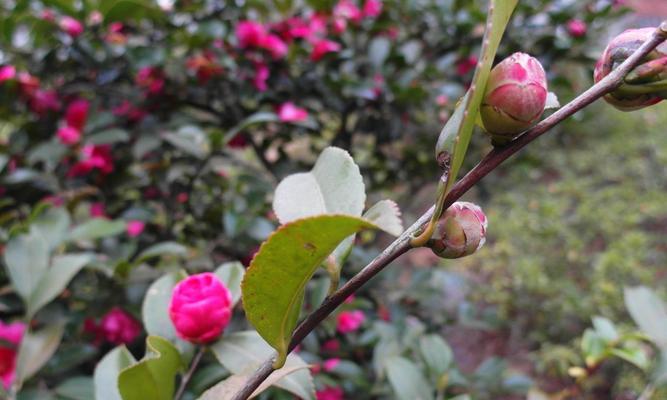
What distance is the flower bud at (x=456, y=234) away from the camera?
334mm

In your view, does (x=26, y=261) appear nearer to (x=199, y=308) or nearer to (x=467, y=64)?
(x=199, y=308)

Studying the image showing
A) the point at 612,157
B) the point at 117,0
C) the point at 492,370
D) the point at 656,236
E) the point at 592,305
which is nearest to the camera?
the point at 117,0

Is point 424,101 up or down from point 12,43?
down

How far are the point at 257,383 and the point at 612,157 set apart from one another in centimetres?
325

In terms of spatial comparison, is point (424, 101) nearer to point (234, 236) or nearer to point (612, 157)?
point (234, 236)

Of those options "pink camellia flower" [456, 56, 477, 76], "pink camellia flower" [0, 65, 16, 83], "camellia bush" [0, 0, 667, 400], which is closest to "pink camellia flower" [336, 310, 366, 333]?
"camellia bush" [0, 0, 667, 400]

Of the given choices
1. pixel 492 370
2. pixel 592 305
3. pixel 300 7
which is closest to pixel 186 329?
pixel 492 370

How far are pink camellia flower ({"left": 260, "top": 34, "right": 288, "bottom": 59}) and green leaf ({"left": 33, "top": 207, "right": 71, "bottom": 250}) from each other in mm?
589

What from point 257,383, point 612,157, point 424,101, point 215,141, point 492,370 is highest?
point 257,383

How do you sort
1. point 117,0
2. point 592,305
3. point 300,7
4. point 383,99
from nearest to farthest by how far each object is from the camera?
point 117,0
point 383,99
point 300,7
point 592,305

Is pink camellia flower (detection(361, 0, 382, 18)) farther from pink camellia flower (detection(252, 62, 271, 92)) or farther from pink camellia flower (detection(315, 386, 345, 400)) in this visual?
pink camellia flower (detection(315, 386, 345, 400))

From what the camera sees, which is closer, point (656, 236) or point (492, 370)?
point (492, 370)

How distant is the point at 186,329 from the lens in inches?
21.0

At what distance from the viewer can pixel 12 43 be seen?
1.16 metres
